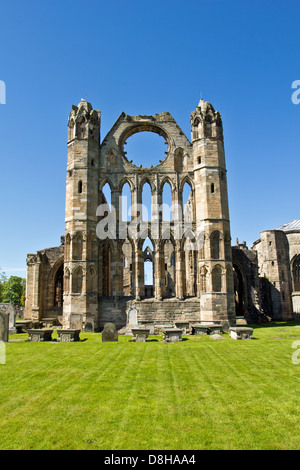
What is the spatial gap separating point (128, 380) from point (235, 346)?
647cm

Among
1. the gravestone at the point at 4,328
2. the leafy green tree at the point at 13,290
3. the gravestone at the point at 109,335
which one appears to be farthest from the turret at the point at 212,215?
the leafy green tree at the point at 13,290

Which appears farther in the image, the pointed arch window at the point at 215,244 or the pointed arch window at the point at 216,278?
the pointed arch window at the point at 215,244

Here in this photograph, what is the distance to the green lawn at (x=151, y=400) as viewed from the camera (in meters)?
6.00

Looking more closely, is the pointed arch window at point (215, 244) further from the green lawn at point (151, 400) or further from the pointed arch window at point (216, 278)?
the green lawn at point (151, 400)

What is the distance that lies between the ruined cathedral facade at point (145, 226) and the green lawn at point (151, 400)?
8705mm

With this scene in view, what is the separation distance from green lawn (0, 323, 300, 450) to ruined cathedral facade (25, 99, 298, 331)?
28.6 feet

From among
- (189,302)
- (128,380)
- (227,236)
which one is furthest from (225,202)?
(128,380)

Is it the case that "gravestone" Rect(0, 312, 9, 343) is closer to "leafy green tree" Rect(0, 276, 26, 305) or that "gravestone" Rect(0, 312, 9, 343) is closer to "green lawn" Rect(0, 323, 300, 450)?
"green lawn" Rect(0, 323, 300, 450)

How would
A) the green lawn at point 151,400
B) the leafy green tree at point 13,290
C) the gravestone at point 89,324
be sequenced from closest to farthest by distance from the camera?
the green lawn at point 151,400
the gravestone at point 89,324
the leafy green tree at point 13,290

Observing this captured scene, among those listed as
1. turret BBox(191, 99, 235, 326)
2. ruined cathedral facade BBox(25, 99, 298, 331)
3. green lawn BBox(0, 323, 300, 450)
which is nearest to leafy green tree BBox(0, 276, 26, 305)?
ruined cathedral facade BBox(25, 99, 298, 331)

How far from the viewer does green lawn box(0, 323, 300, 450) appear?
6.00 metres
